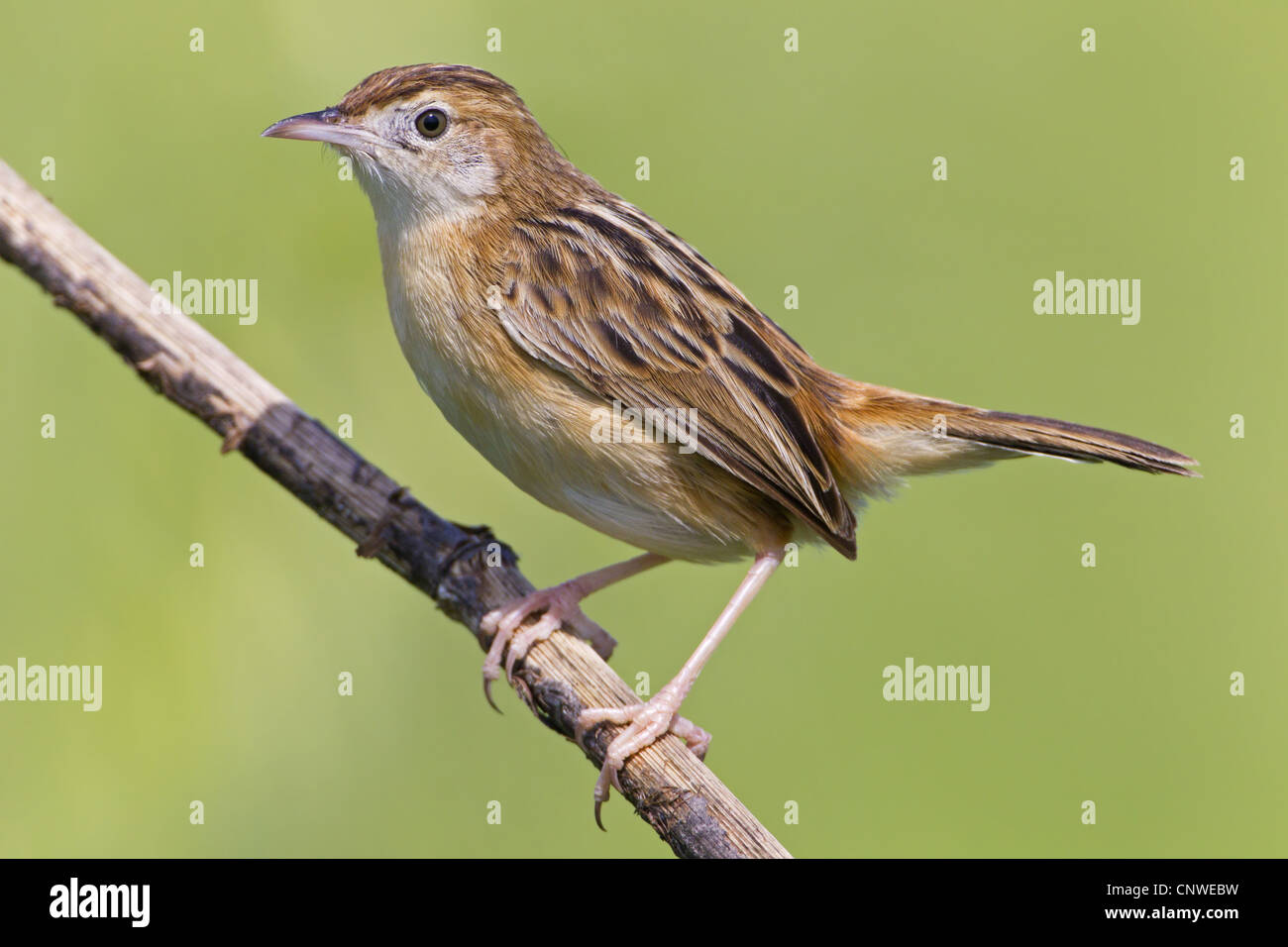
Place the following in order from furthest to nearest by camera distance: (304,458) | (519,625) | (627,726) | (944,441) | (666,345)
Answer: (944,441), (519,625), (304,458), (666,345), (627,726)

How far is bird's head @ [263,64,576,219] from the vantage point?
4809 millimetres

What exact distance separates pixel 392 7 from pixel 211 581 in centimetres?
390

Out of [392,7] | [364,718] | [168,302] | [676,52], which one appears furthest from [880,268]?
[168,302]

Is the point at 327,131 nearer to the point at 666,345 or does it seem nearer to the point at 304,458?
the point at 304,458

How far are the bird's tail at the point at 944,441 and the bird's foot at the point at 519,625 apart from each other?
4.33 ft

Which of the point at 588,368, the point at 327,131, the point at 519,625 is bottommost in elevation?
the point at 519,625

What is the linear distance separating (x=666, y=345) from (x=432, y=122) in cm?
125

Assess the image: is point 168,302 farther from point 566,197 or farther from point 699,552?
point 699,552

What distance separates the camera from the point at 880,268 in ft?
27.2

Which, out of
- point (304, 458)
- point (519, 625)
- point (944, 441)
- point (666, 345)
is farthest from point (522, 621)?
point (944, 441)

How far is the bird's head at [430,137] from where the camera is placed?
15.8ft

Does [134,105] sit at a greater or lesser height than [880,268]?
greater

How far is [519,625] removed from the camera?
16.6ft

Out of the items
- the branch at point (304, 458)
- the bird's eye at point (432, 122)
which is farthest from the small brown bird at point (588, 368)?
the branch at point (304, 458)
